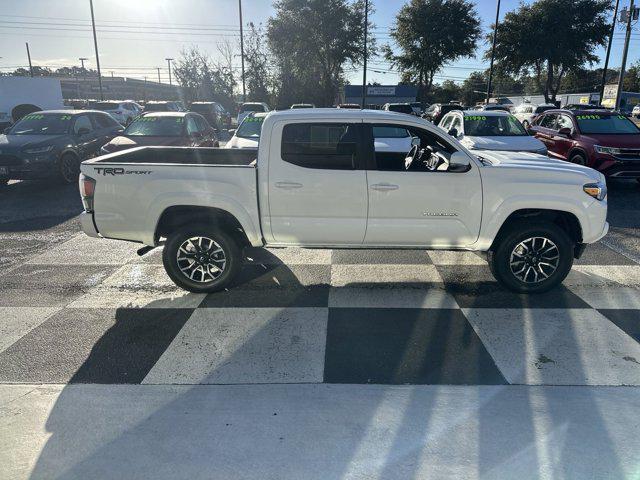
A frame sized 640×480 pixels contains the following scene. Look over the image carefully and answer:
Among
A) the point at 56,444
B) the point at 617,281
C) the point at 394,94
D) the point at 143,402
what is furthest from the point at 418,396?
the point at 394,94

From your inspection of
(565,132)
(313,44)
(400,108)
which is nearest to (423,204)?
(565,132)

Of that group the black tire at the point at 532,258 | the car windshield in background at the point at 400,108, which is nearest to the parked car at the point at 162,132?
the black tire at the point at 532,258

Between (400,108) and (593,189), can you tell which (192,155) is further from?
(400,108)

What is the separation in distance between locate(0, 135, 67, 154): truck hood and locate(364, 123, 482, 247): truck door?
345 inches

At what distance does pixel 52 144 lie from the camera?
10.4m

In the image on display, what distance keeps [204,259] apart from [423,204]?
2.39m

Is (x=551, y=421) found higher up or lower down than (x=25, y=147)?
lower down

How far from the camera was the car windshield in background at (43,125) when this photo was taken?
10.9 m

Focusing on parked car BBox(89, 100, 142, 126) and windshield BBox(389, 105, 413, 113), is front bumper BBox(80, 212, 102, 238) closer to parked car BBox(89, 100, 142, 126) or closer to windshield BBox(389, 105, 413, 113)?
windshield BBox(389, 105, 413, 113)

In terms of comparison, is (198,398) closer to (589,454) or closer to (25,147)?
(589,454)

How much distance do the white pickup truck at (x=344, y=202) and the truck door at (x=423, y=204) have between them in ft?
0.03

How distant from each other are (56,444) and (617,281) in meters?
5.76

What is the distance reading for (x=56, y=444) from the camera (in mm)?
2793

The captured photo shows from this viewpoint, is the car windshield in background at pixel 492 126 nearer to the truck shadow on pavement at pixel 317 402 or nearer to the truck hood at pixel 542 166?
the truck hood at pixel 542 166
